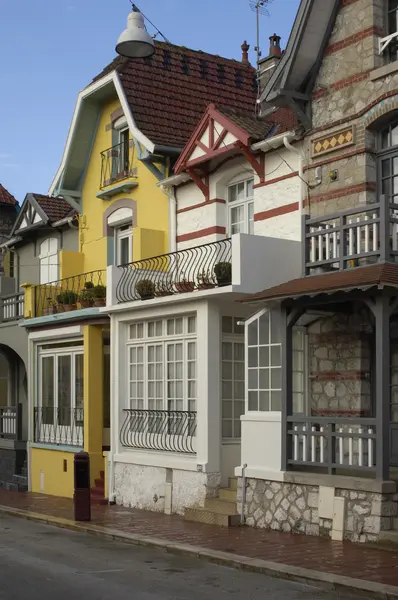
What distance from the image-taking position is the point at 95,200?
860 inches

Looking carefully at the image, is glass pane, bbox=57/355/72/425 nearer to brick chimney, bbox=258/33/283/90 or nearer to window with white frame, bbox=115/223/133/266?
window with white frame, bbox=115/223/133/266

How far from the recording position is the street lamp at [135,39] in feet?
55.3

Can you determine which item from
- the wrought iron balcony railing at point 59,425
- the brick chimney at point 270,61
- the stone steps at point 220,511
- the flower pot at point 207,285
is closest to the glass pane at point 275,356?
the flower pot at point 207,285

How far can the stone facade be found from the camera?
1218 centimetres

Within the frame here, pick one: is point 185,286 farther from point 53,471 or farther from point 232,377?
point 53,471

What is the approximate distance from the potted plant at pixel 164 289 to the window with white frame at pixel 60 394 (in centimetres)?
389

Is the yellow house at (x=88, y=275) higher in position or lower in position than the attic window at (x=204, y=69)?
lower

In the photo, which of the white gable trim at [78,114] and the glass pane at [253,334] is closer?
the glass pane at [253,334]

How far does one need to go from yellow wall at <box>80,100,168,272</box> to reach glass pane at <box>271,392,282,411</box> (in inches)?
214

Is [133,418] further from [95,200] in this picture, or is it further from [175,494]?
[95,200]

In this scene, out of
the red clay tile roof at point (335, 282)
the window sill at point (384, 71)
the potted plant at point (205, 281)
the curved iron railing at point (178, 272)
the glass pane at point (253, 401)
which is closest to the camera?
the red clay tile roof at point (335, 282)

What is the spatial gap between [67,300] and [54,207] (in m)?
4.51

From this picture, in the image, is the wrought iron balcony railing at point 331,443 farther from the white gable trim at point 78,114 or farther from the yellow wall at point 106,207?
the white gable trim at point 78,114

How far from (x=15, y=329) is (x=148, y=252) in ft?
18.7
